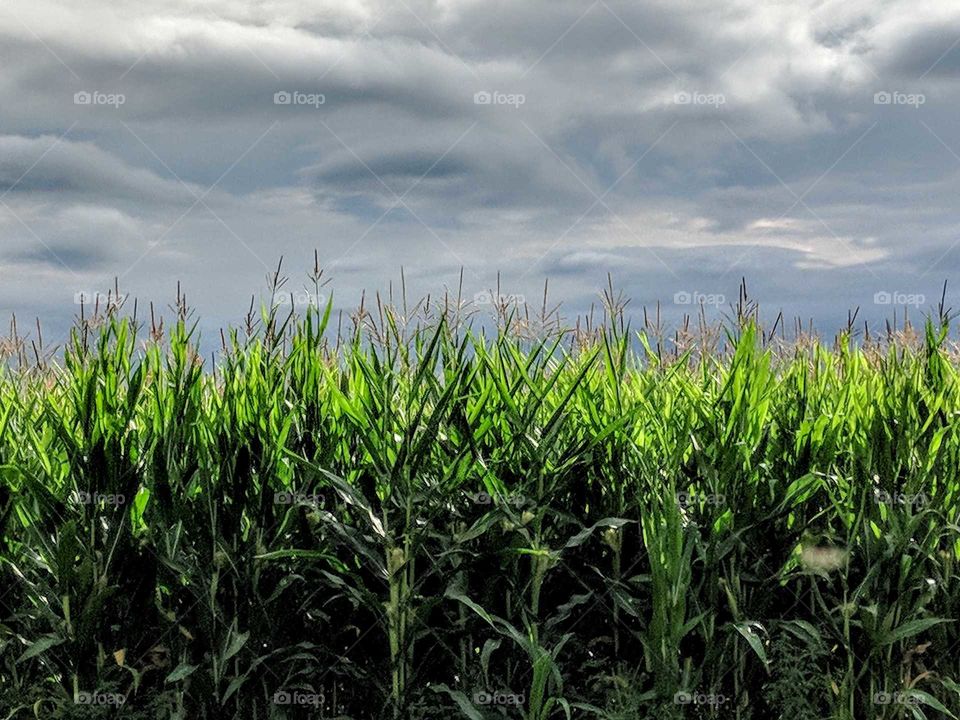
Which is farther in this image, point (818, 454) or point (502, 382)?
point (818, 454)

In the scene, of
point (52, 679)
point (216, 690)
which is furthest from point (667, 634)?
point (52, 679)

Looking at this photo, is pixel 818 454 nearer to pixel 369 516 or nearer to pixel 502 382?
pixel 502 382

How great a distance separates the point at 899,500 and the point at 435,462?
2.18m

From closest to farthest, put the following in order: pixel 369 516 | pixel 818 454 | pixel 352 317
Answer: pixel 369 516, pixel 818 454, pixel 352 317

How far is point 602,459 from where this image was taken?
14.8 feet

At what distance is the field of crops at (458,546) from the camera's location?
4113 millimetres
